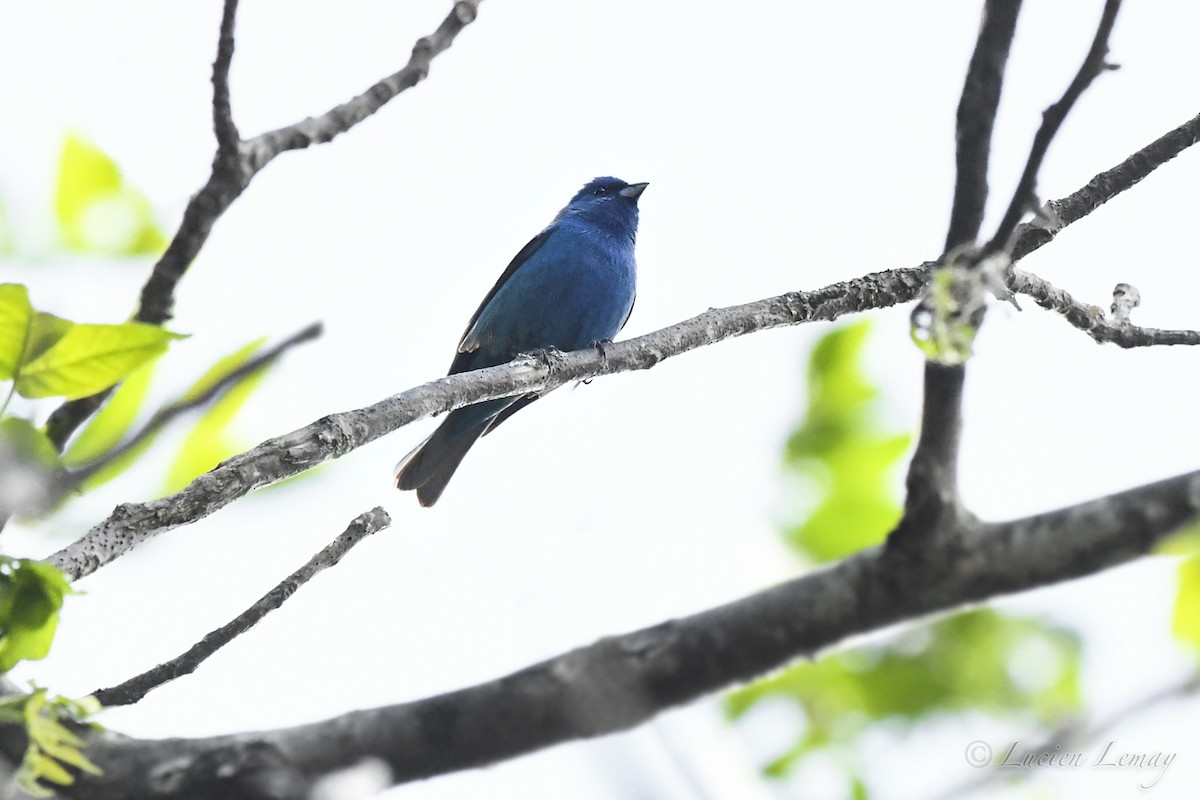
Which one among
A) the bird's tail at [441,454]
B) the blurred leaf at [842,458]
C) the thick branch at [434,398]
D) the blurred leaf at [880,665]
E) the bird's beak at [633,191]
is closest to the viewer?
the blurred leaf at [880,665]

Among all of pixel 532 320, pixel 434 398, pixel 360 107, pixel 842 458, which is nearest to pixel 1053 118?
pixel 842 458

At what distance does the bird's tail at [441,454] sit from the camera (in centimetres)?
920

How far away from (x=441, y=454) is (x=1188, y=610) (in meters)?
8.03

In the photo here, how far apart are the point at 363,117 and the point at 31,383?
2534 millimetres

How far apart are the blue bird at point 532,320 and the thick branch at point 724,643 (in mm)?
6887

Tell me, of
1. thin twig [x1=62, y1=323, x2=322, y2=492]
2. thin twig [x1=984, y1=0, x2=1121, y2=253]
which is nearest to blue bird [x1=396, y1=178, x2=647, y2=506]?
thin twig [x1=62, y1=323, x2=322, y2=492]

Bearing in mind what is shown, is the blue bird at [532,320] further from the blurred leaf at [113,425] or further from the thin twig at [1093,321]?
the blurred leaf at [113,425]

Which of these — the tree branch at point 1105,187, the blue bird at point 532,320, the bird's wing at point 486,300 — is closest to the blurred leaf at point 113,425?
the tree branch at point 1105,187

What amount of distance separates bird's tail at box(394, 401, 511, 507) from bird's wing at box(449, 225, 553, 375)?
0.66m

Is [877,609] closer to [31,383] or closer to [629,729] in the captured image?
[629,729]

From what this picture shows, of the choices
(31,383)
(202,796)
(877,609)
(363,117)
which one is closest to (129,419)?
(31,383)

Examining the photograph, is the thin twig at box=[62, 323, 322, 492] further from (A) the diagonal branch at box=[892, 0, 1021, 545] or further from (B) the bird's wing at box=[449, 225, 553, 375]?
(B) the bird's wing at box=[449, 225, 553, 375]

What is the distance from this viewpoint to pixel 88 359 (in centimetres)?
259

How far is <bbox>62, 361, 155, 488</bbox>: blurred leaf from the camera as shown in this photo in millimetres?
3238
